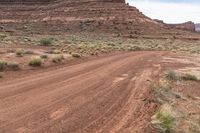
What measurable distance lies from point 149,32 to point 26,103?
8652cm

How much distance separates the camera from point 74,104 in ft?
43.3

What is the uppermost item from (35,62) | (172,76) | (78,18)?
(35,62)

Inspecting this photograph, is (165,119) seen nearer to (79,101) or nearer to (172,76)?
(79,101)

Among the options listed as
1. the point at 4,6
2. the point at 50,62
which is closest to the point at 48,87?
the point at 50,62

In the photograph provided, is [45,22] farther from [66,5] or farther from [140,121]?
[140,121]

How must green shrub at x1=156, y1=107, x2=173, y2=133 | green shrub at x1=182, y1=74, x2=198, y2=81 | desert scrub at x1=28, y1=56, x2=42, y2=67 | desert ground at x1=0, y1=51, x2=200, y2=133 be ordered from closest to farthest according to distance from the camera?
1. desert ground at x1=0, y1=51, x2=200, y2=133
2. green shrub at x1=156, y1=107, x2=173, y2=133
3. green shrub at x1=182, y1=74, x2=198, y2=81
4. desert scrub at x1=28, y1=56, x2=42, y2=67

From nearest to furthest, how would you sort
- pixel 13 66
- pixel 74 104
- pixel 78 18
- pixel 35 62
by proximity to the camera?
pixel 74 104 → pixel 13 66 → pixel 35 62 → pixel 78 18

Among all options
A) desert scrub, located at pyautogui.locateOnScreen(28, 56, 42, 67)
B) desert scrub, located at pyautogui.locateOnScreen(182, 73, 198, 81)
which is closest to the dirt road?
desert scrub, located at pyautogui.locateOnScreen(28, 56, 42, 67)

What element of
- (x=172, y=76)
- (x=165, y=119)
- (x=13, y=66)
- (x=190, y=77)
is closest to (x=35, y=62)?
(x=13, y=66)

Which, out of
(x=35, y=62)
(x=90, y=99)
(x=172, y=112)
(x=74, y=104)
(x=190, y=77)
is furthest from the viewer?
(x=35, y=62)

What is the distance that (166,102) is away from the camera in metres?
15.0

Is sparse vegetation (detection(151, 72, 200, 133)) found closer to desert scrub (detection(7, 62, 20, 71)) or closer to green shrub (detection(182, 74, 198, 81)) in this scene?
green shrub (detection(182, 74, 198, 81))

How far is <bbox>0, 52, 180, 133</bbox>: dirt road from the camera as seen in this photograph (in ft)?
35.2

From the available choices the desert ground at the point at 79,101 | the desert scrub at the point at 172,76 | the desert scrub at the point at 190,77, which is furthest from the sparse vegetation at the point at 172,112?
the desert scrub at the point at 190,77
